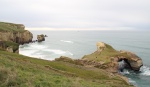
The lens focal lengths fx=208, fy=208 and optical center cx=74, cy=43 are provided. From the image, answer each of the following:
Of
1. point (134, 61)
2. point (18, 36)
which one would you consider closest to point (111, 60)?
point (134, 61)

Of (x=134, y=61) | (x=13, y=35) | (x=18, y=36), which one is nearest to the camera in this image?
(x=134, y=61)

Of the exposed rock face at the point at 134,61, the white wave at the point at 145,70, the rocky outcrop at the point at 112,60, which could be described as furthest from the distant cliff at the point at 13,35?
the white wave at the point at 145,70

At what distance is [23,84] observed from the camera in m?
14.5

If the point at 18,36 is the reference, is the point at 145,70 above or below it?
below

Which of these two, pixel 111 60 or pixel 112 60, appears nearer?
pixel 111 60

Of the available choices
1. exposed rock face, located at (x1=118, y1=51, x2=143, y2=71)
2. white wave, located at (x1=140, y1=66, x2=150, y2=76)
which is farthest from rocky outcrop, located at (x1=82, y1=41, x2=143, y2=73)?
white wave, located at (x1=140, y1=66, x2=150, y2=76)

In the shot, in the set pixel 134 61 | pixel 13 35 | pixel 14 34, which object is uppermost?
pixel 14 34

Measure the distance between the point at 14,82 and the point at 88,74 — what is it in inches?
1147

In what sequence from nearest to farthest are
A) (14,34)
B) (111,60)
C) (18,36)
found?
1. (111,60)
2. (14,34)
3. (18,36)

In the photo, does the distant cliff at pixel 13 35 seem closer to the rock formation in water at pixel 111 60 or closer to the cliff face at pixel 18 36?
the cliff face at pixel 18 36

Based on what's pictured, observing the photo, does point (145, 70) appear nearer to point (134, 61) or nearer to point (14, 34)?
point (134, 61)

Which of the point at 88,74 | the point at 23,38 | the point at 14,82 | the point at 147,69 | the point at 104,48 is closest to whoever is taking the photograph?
the point at 14,82

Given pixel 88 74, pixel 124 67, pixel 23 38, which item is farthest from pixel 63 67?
pixel 23 38

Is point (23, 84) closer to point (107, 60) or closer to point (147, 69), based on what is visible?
point (107, 60)
